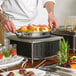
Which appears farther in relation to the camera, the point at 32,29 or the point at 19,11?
the point at 19,11

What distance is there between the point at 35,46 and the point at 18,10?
45 cm

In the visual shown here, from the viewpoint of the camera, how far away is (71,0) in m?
4.60

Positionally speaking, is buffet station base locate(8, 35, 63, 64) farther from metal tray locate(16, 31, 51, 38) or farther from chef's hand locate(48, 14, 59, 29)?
chef's hand locate(48, 14, 59, 29)

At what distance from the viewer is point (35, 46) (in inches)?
86.4

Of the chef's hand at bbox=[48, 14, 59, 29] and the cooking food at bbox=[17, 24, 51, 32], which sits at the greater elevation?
the chef's hand at bbox=[48, 14, 59, 29]

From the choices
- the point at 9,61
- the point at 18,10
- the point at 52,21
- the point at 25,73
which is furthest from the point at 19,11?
the point at 25,73

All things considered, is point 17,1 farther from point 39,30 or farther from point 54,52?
point 54,52

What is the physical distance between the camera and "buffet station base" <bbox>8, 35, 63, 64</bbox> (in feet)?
7.07

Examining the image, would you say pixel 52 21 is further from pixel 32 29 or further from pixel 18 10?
pixel 18 10

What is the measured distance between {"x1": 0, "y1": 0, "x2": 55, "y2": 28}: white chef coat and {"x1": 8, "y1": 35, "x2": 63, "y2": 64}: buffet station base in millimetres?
219

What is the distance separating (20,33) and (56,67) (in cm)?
80

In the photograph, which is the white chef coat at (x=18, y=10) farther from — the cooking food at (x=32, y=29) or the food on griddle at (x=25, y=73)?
the food on griddle at (x=25, y=73)

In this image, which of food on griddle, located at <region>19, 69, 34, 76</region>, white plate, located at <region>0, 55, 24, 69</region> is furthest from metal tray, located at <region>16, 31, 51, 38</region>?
food on griddle, located at <region>19, 69, 34, 76</region>

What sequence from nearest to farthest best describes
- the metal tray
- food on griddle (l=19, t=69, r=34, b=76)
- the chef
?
food on griddle (l=19, t=69, r=34, b=76) < the metal tray < the chef
